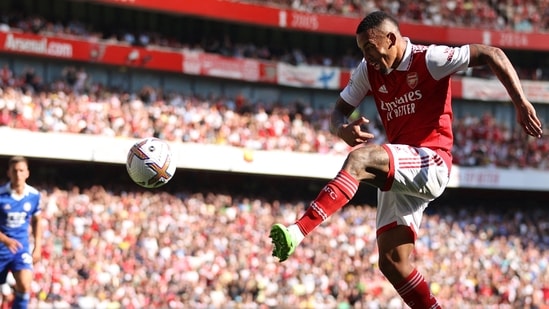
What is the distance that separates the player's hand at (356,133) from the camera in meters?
6.14

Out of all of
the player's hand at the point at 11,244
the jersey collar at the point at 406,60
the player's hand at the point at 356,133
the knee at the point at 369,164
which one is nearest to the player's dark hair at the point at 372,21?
the jersey collar at the point at 406,60

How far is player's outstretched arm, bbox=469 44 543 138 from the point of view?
19.8 ft

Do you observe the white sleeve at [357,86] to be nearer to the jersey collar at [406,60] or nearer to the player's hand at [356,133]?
the jersey collar at [406,60]

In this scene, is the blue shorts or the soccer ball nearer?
the soccer ball

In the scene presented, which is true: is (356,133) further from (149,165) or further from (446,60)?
(149,165)

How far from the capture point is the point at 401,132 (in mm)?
6785

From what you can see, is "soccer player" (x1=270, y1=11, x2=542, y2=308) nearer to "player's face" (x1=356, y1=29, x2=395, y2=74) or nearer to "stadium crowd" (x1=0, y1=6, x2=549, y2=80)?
"player's face" (x1=356, y1=29, x2=395, y2=74)

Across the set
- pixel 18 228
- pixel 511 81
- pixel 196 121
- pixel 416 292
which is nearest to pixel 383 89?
pixel 511 81

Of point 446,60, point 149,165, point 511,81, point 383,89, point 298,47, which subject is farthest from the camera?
point 298,47

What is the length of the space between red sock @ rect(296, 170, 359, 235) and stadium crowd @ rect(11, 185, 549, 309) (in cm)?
1398

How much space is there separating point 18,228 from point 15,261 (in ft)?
1.60

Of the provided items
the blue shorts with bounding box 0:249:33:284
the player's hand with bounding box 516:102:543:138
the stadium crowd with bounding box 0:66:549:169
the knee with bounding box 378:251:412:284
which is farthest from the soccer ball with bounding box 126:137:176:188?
the stadium crowd with bounding box 0:66:549:169

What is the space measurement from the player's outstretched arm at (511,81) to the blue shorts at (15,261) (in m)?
6.63

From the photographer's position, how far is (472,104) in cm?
3828
